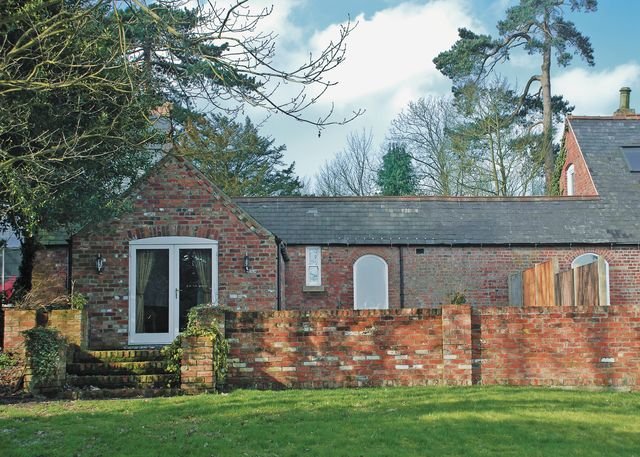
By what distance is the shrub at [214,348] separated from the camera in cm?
1188

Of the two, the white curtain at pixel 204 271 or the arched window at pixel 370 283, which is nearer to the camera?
the white curtain at pixel 204 271

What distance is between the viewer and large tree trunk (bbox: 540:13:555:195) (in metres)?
37.1

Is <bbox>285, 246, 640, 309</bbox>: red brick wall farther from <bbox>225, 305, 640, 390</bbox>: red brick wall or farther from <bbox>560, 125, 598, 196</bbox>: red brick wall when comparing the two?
<bbox>225, 305, 640, 390</bbox>: red brick wall

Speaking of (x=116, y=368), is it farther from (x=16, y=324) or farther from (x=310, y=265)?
(x=310, y=265)

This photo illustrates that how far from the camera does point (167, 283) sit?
1650cm

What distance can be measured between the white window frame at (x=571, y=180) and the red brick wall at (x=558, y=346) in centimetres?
1805

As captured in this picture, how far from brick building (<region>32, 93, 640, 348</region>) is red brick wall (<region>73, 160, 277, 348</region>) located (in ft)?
0.08

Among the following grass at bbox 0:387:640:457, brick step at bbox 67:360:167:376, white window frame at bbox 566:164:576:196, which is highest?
white window frame at bbox 566:164:576:196

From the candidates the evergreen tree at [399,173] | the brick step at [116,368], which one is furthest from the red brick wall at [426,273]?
the evergreen tree at [399,173]

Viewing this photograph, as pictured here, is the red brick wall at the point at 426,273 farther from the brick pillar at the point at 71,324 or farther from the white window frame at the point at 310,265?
the brick pillar at the point at 71,324

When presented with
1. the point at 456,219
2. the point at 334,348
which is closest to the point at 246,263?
the point at 334,348

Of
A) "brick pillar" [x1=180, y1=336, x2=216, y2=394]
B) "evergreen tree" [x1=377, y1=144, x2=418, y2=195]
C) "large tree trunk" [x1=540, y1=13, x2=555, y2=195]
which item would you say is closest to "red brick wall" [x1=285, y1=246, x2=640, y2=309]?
"brick pillar" [x1=180, y1=336, x2=216, y2=394]

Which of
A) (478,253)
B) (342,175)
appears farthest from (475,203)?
(342,175)

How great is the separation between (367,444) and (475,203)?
16.9 meters
